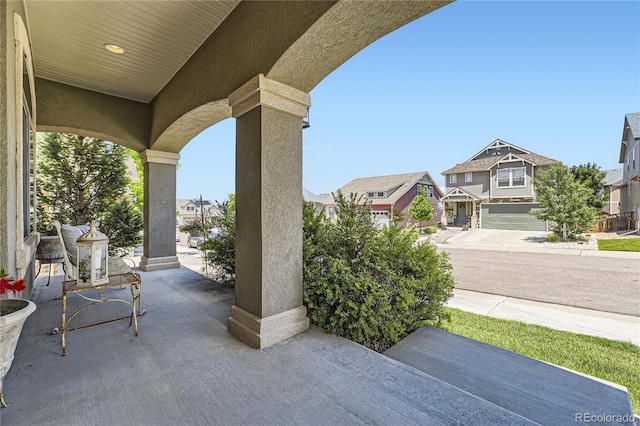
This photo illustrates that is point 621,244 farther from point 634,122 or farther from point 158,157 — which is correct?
point 158,157

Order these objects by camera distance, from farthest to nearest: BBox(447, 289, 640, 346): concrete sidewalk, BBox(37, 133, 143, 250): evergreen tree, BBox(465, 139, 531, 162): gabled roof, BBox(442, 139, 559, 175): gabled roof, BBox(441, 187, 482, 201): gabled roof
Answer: BBox(441, 187, 482, 201): gabled roof, BBox(465, 139, 531, 162): gabled roof, BBox(442, 139, 559, 175): gabled roof, BBox(37, 133, 143, 250): evergreen tree, BBox(447, 289, 640, 346): concrete sidewalk

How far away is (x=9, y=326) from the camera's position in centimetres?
125

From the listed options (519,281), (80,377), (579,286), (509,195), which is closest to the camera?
(80,377)

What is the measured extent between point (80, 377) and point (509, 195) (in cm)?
2109

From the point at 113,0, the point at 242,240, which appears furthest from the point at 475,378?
the point at 113,0

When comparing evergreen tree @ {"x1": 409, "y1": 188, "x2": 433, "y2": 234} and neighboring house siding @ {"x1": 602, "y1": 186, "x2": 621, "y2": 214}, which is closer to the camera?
evergreen tree @ {"x1": 409, "y1": 188, "x2": 433, "y2": 234}

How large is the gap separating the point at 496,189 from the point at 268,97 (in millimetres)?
19941

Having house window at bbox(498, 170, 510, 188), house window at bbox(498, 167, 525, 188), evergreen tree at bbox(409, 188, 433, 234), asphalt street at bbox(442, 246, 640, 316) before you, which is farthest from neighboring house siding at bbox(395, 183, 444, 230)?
asphalt street at bbox(442, 246, 640, 316)

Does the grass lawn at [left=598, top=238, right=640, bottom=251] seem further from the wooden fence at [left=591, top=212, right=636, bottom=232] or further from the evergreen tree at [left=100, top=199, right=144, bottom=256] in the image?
the evergreen tree at [left=100, top=199, right=144, bottom=256]

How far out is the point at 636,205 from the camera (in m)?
13.2

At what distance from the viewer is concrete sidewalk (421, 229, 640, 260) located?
31.8ft

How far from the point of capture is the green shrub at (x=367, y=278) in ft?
8.89

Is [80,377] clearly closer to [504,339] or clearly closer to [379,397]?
[379,397]

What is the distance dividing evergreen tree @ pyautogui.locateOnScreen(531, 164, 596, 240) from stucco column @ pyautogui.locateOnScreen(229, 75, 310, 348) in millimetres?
14098
